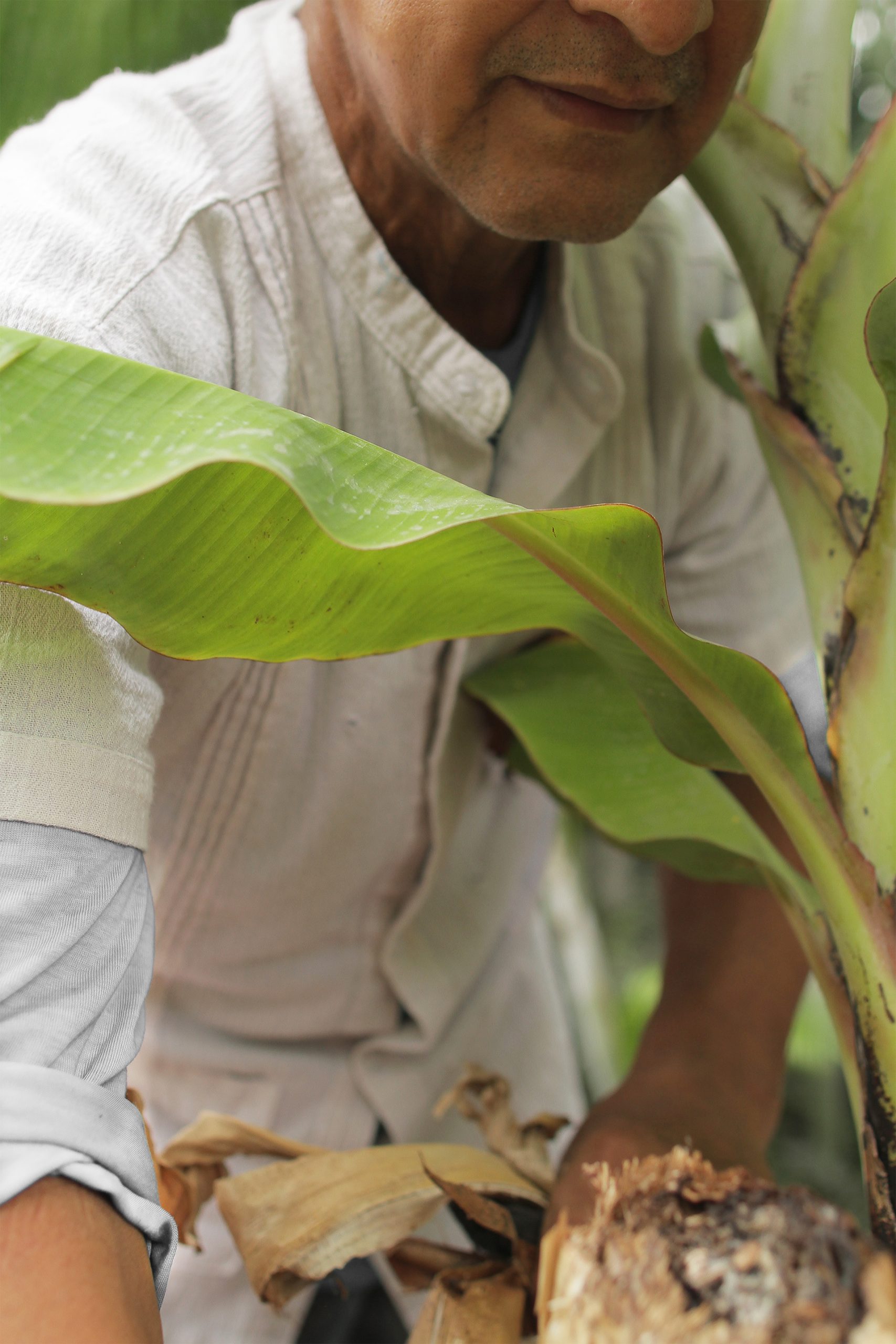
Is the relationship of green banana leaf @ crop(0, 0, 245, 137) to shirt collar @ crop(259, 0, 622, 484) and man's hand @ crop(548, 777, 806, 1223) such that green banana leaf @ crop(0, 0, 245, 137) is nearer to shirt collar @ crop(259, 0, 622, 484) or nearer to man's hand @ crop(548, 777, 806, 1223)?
shirt collar @ crop(259, 0, 622, 484)

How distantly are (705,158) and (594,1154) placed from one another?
1.73ft

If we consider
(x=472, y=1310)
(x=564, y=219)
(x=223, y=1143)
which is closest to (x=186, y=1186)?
(x=223, y=1143)

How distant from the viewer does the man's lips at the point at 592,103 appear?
483mm

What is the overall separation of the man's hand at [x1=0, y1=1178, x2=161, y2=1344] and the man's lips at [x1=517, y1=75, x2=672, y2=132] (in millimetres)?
478

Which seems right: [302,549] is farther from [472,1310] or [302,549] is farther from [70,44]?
[70,44]

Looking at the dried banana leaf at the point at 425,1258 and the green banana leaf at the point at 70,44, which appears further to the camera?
the green banana leaf at the point at 70,44

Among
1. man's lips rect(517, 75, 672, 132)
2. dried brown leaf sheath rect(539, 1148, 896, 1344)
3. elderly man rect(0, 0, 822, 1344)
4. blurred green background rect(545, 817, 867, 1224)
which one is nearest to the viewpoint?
dried brown leaf sheath rect(539, 1148, 896, 1344)

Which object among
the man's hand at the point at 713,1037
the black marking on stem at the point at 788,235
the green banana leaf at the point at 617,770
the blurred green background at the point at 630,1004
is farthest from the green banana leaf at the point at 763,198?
the blurred green background at the point at 630,1004

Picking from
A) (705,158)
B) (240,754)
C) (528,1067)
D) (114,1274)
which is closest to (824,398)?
(705,158)

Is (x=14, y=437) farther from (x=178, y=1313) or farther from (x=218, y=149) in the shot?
(x=178, y=1313)

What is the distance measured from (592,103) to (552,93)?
0.8 inches

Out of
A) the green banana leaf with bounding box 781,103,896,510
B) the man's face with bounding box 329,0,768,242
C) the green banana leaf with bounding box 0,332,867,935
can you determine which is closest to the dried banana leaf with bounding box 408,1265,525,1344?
the green banana leaf with bounding box 0,332,867,935

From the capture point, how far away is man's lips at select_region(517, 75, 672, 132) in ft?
1.59

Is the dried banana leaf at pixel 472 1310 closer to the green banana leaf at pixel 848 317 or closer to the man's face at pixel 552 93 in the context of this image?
the green banana leaf at pixel 848 317
